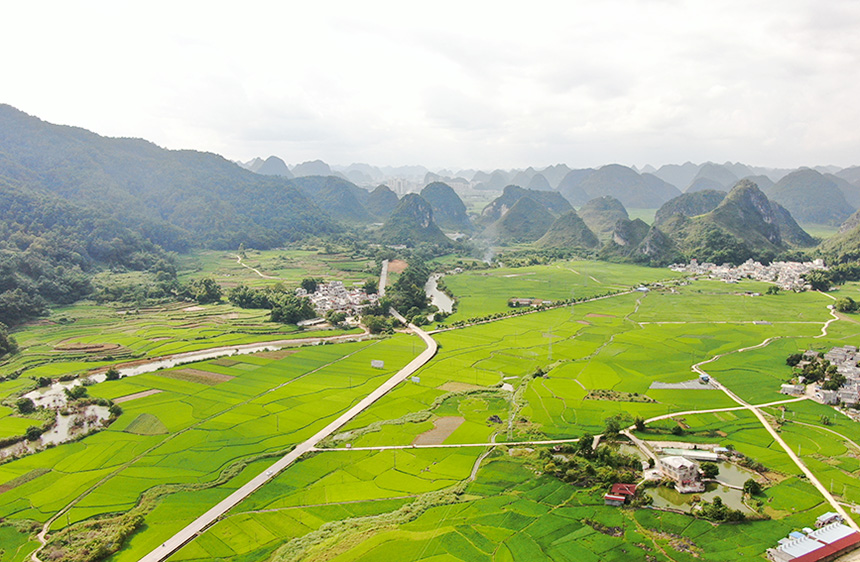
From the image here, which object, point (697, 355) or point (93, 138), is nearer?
point (697, 355)

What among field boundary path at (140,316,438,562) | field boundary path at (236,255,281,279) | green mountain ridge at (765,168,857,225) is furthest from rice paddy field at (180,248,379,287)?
green mountain ridge at (765,168,857,225)

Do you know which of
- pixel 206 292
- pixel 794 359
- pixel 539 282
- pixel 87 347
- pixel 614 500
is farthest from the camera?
pixel 539 282

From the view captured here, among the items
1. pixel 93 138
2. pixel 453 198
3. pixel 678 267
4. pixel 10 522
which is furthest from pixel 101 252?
pixel 453 198

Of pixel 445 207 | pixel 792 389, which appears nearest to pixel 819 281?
pixel 792 389

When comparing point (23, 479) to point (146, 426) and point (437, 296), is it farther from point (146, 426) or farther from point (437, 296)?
point (437, 296)

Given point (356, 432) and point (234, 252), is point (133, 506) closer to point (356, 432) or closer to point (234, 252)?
point (356, 432)

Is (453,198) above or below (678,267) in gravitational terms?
above
